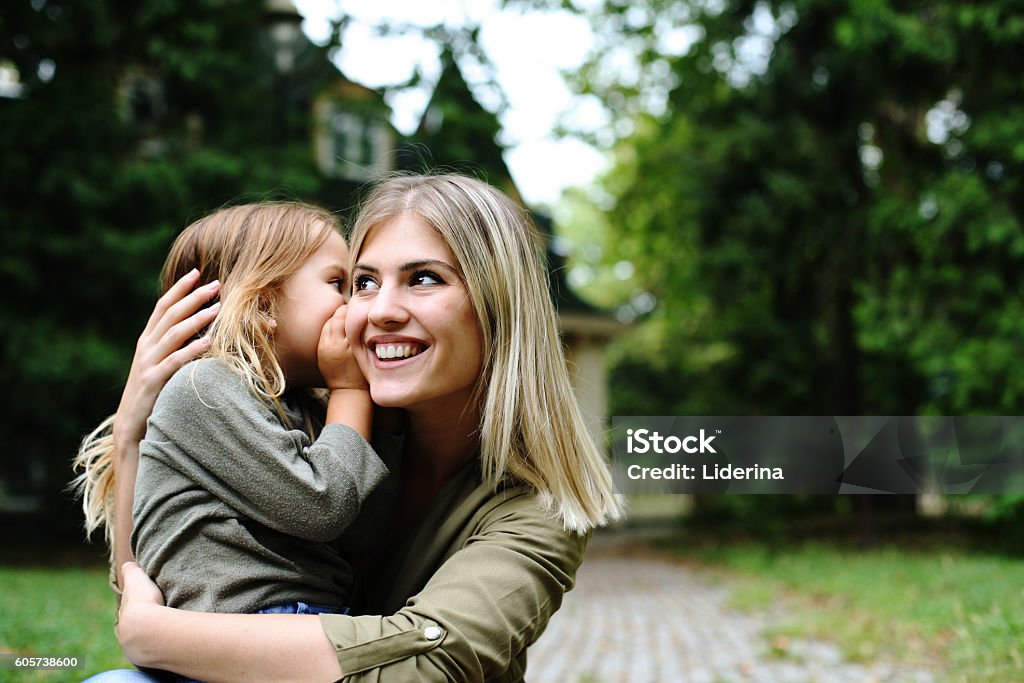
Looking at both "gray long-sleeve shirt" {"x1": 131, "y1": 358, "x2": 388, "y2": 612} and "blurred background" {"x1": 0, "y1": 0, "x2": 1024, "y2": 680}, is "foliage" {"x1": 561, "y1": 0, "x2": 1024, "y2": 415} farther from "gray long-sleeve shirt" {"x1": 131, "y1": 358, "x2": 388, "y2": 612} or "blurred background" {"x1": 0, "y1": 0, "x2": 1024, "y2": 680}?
"gray long-sleeve shirt" {"x1": 131, "y1": 358, "x2": 388, "y2": 612}

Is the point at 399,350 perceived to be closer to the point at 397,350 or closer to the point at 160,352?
the point at 397,350

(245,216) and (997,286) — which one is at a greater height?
(245,216)

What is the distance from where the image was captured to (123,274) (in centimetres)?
1044

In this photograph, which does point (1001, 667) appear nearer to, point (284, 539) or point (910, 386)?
point (284, 539)

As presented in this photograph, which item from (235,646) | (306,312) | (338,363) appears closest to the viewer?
(235,646)

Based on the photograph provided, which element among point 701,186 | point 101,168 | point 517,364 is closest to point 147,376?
point 517,364

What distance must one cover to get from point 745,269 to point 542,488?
12.2 meters

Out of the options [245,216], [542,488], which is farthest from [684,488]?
[245,216]

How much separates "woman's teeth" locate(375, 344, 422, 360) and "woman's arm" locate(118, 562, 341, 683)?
568mm

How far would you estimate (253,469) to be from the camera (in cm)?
186

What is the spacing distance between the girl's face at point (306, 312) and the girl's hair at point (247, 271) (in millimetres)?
21

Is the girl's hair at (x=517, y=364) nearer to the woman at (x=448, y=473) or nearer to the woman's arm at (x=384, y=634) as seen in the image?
the woman at (x=448, y=473)

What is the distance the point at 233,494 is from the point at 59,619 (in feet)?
16.2

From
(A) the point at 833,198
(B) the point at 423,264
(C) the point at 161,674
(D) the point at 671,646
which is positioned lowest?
(D) the point at 671,646
